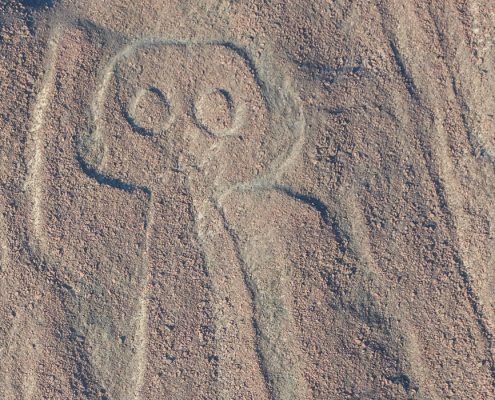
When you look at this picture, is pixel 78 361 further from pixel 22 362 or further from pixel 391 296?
pixel 391 296

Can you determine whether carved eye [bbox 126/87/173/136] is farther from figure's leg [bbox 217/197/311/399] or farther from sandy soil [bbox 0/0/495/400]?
figure's leg [bbox 217/197/311/399]

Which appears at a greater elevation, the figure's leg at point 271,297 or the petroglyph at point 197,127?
the petroglyph at point 197,127

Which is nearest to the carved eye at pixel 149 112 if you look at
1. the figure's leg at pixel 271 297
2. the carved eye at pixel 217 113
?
the carved eye at pixel 217 113

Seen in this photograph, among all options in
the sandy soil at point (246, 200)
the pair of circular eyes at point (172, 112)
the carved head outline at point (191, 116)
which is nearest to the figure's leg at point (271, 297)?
the sandy soil at point (246, 200)

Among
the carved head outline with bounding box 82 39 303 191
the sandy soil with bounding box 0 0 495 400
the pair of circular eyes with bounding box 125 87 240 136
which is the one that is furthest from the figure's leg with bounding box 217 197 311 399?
the pair of circular eyes with bounding box 125 87 240 136

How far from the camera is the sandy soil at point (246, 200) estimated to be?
1.43m

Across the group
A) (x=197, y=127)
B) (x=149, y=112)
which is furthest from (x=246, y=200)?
(x=149, y=112)

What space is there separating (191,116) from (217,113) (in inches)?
3.4

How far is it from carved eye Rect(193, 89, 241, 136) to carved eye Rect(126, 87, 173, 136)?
0.33ft

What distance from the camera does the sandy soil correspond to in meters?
1.43

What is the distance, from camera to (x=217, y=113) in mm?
1451

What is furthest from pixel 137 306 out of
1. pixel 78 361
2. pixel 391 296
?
pixel 391 296

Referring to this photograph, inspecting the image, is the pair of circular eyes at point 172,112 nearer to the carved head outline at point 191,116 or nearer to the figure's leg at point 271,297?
the carved head outline at point 191,116

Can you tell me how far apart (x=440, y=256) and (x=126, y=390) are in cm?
111
